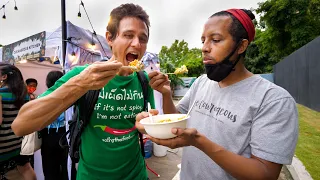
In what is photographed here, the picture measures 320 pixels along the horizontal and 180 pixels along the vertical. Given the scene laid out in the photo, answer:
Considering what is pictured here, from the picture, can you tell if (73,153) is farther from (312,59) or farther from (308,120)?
(312,59)

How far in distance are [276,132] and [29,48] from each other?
9.68 metres

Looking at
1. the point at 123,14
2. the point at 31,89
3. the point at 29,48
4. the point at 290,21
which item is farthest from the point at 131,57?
the point at 290,21

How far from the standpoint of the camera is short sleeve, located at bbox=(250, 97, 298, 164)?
53.0 inches

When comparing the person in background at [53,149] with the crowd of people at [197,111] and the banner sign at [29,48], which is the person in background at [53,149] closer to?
the crowd of people at [197,111]

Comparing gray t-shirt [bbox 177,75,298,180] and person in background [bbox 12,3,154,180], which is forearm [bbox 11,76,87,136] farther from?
gray t-shirt [bbox 177,75,298,180]

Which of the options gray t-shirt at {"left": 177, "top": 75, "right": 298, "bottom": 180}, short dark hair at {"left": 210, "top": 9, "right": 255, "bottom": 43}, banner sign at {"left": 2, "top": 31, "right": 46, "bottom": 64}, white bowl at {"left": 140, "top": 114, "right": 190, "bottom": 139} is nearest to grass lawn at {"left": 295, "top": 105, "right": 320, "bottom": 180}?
gray t-shirt at {"left": 177, "top": 75, "right": 298, "bottom": 180}

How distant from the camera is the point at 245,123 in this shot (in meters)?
1.50

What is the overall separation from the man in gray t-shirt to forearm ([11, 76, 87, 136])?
58 centimetres

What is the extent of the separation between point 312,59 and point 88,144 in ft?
43.6

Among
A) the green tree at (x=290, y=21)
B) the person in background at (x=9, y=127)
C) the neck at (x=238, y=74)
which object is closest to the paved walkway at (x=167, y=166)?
the person in background at (x=9, y=127)

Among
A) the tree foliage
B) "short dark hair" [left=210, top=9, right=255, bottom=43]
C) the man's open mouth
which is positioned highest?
the tree foliage

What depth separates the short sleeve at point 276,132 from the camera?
1.35 m

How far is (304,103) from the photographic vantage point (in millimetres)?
13406

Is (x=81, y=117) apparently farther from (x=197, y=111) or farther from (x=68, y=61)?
(x=68, y=61)
